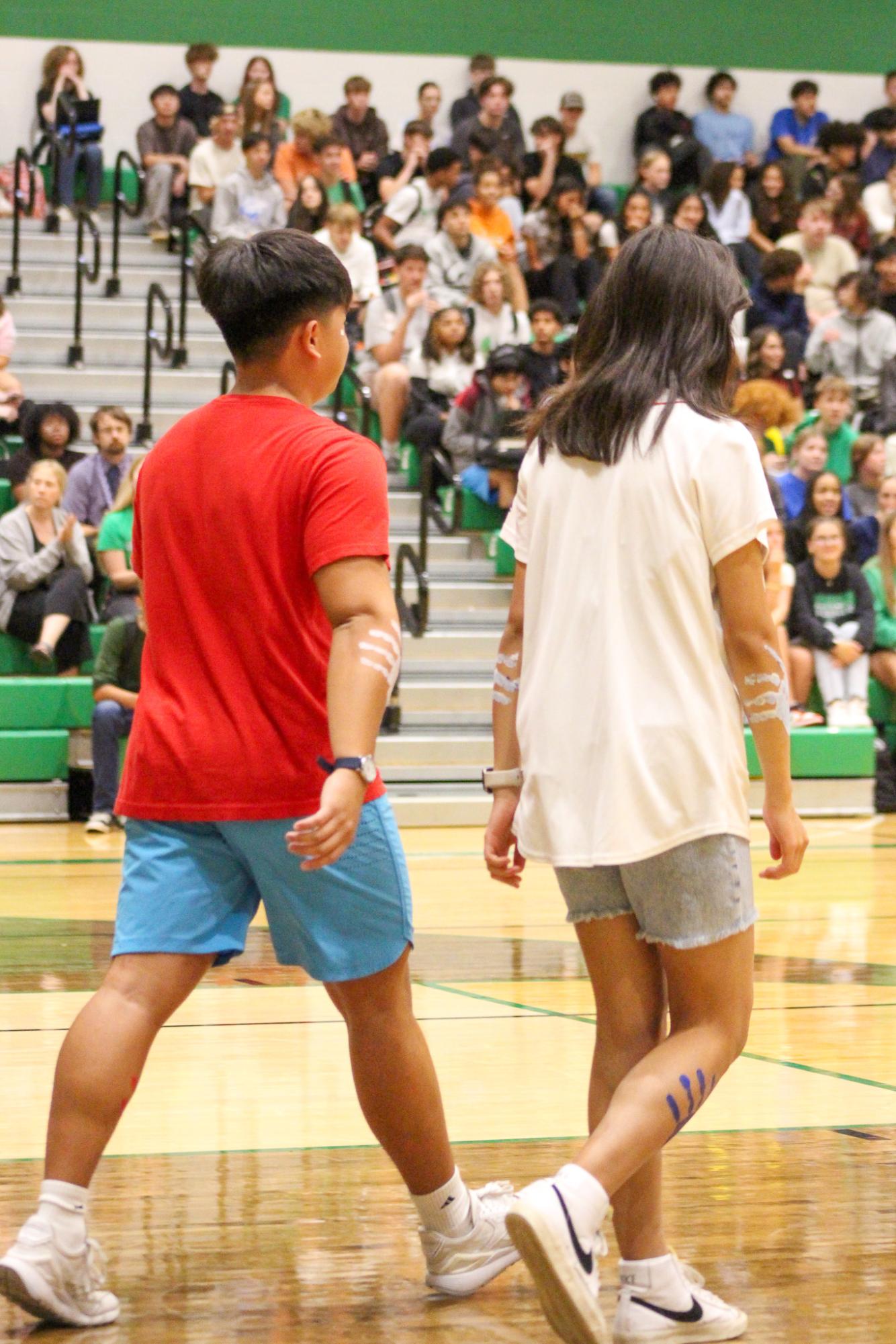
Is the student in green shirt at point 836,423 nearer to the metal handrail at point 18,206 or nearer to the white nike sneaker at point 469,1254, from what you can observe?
the metal handrail at point 18,206

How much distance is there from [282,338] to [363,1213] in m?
1.33

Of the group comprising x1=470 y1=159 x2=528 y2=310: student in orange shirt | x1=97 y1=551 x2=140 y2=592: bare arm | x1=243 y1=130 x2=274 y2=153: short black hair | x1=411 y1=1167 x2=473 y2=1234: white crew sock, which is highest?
x1=243 y1=130 x2=274 y2=153: short black hair

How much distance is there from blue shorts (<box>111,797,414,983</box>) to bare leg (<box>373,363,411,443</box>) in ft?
28.6

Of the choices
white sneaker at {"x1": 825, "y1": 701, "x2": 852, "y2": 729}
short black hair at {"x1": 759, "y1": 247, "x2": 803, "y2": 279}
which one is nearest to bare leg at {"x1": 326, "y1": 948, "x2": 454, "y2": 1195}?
white sneaker at {"x1": 825, "y1": 701, "x2": 852, "y2": 729}

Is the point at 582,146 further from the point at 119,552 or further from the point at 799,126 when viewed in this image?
the point at 119,552

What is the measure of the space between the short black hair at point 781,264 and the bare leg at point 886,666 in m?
3.67

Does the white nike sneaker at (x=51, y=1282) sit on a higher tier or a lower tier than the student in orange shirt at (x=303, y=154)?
lower

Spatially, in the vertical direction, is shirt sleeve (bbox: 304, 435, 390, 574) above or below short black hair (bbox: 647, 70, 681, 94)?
below

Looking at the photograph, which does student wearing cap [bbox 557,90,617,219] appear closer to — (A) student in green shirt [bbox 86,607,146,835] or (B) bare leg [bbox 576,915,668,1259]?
(A) student in green shirt [bbox 86,607,146,835]

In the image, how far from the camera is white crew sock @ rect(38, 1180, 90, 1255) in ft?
7.84

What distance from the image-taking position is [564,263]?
12734 mm

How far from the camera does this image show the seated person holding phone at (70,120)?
1281cm

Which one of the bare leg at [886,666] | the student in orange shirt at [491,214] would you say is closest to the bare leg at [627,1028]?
the bare leg at [886,666]

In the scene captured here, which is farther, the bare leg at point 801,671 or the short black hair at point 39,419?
the short black hair at point 39,419
